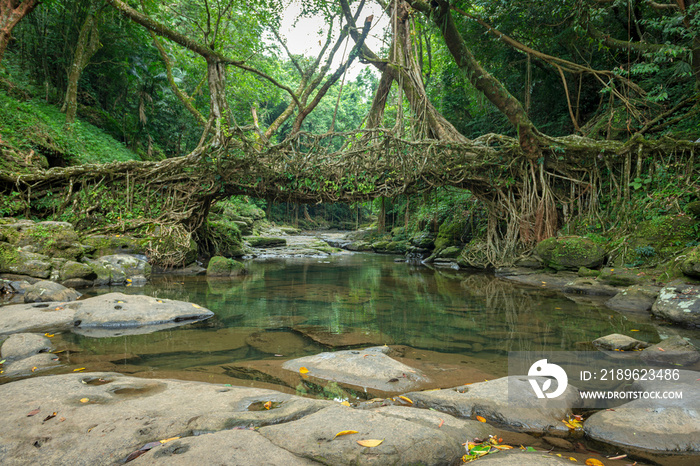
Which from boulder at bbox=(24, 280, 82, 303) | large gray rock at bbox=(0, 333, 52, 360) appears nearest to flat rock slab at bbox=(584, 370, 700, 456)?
large gray rock at bbox=(0, 333, 52, 360)

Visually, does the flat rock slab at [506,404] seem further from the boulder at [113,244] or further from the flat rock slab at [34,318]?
the boulder at [113,244]

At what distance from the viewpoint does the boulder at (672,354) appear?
3.16 meters

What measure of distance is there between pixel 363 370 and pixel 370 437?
133 centimetres

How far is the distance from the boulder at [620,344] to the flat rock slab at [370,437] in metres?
2.50

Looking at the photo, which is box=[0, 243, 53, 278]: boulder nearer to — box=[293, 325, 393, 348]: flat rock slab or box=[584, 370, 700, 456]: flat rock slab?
box=[293, 325, 393, 348]: flat rock slab

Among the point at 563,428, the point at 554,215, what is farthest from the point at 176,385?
the point at 554,215

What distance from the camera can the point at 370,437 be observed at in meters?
1.62

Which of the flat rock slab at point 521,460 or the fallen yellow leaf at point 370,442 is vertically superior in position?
the fallen yellow leaf at point 370,442

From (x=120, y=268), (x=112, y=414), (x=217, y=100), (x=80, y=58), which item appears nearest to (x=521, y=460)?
(x=112, y=414)

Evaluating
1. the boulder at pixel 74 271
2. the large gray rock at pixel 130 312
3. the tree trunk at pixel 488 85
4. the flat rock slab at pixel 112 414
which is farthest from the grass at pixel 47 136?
the tree trunk at pixel 488 85

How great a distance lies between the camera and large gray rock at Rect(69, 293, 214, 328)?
13.8 ft

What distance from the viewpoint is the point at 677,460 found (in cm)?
177

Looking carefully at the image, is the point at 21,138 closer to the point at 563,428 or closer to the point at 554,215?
the point at 563,428

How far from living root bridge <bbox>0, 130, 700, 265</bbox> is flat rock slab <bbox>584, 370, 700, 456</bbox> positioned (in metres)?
7.12
